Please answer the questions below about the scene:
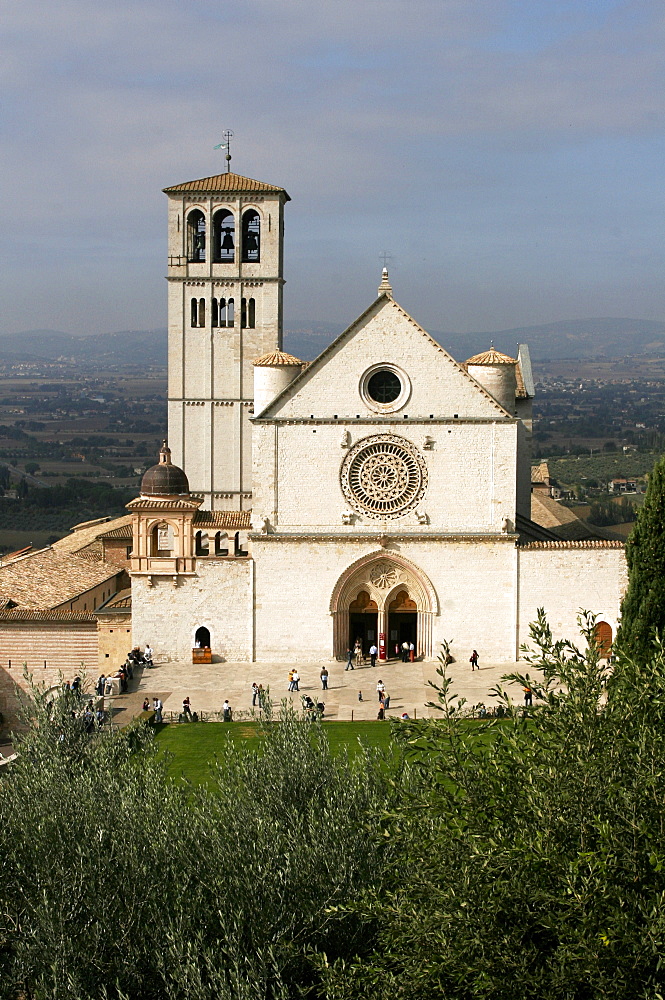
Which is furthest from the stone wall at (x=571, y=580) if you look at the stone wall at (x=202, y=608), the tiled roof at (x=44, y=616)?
the tiled roof at (x=44, y=616)

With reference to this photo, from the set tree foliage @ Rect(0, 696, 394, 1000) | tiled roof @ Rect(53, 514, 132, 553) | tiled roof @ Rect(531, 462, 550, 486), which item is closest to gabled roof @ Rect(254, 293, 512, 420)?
tiled roof @ Rect(53, 514, 132, 553)

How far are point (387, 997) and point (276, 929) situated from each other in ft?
6.65

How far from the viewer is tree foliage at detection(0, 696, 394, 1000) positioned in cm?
1569

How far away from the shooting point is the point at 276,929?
16.5 meters

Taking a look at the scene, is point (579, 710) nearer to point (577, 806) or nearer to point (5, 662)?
point (577, 806)

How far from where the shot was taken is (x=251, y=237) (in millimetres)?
50344

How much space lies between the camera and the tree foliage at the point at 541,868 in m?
14.4

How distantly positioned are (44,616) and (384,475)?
Result: 1113 centimetres

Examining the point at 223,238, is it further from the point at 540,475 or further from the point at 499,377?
the point at 540,475

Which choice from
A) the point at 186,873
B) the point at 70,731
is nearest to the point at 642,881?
the point at 186,873

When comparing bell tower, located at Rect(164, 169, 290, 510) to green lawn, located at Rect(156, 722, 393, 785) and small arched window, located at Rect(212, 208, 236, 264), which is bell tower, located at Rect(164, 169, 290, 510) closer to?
small arched window, located at Rect(212, 208, 236, 264)

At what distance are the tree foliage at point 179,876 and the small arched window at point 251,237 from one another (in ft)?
106

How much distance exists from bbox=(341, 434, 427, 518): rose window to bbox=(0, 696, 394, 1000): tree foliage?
19284 mm

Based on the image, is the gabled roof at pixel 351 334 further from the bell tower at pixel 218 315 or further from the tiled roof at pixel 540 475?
the tiled roof at pixel 540 475
